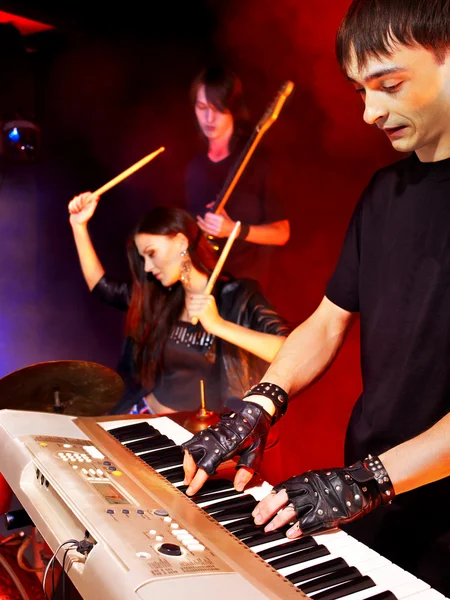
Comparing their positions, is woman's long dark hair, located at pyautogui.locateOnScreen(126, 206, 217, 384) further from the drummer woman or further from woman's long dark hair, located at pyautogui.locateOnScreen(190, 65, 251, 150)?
woman's long dark hair, located at pyautogui.locateOnScreen(190, 65, 251, 150)

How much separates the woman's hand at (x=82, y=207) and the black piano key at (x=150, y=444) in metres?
2.52

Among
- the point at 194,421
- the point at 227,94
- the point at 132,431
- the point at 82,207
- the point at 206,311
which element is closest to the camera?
the point at 132,431

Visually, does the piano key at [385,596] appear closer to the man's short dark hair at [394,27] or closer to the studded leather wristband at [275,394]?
the studded leather wristband at [275,394]

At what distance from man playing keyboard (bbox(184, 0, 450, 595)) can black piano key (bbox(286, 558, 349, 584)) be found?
0.27 ft

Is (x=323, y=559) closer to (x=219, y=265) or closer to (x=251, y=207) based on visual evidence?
(x=219, y=265)

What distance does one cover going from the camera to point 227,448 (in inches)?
57.4

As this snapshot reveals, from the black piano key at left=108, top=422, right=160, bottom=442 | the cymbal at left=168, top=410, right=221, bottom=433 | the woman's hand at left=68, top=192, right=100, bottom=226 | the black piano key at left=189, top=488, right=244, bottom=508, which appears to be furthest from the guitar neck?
the black piano key at left=189, top=488, right=244, bottom=508

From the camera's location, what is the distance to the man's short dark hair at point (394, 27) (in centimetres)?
133

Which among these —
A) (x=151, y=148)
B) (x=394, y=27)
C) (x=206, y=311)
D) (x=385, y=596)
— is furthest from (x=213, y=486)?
(x=151, y=148)

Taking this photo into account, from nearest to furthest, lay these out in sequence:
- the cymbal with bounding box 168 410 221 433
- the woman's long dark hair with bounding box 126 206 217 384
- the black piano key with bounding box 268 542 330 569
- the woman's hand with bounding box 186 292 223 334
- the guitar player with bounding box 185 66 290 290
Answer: the black piano key with bounding box 268 542 330 569 → the cymbal with bounding box 168 410 221 433 → the woman's hand with bounding box 186 292 223 334 → the guitar player with bounding box 185 66 290 290 → the woman's long dark hair with bounding box 126 206 217 384

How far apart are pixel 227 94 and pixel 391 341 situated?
A: 2274 mm

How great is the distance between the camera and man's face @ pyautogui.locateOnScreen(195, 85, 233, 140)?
3502 millimetres

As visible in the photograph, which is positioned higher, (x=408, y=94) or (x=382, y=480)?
(x=408, y=94)

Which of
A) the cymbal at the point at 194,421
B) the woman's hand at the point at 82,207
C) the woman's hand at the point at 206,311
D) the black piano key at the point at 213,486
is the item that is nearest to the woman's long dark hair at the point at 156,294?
the woman's hand at the point at 206,311
